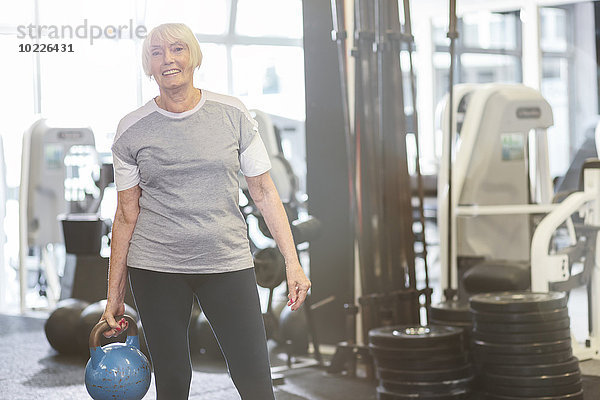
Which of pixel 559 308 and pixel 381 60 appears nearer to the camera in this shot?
pixel 559 308

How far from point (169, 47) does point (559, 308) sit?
2.20 metres

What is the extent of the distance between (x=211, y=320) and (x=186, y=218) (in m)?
0.28

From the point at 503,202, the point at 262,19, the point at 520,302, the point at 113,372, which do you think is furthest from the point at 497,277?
the point at 262,19

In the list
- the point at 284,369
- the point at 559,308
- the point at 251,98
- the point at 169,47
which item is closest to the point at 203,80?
the point at 251,98

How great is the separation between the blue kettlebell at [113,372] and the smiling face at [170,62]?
0.67 meters

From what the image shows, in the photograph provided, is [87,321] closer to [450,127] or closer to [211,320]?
[450,127]

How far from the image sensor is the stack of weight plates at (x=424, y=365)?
3572 mm

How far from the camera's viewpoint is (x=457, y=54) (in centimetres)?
958

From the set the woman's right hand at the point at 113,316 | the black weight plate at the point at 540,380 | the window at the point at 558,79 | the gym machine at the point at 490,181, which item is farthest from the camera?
the window at the point at 558,79

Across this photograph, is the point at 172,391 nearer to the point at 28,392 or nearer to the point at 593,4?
the point at 28,392

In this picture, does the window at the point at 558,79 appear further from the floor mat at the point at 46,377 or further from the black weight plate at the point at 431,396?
the black weight plate at the point at 431,396

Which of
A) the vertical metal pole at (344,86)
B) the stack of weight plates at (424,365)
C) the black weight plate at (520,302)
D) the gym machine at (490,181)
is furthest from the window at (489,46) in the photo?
the stack of weight plates at (424,365)

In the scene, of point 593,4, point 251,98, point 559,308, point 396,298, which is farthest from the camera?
point 593,4

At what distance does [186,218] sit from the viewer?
223 centimetres
